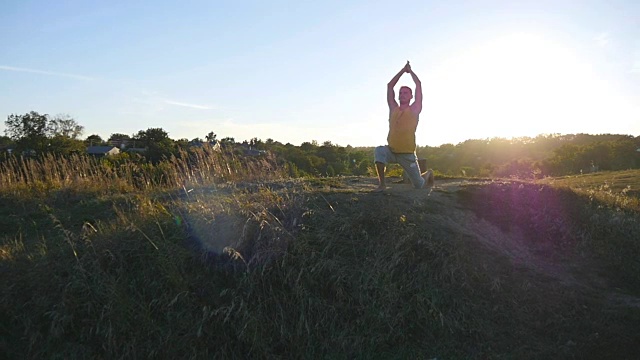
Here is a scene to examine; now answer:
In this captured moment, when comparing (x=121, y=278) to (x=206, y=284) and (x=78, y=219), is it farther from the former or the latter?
(x=78, y=219)

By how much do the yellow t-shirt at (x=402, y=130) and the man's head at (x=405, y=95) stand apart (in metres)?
0.14

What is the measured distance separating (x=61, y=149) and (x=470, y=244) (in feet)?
163

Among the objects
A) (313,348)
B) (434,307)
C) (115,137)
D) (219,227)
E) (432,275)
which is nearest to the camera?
(313,348)

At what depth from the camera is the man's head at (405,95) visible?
6996 mm

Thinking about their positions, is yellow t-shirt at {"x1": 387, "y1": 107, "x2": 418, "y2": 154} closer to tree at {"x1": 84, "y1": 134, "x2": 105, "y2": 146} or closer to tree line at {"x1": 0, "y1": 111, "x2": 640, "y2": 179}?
tree line at {"x1": 0, "y1": 111, "x2": 640, "y2": 179}

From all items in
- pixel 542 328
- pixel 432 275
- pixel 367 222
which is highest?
pixel 367 222

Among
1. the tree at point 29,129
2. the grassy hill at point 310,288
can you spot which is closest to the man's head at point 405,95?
the grassy hill at point 310,288

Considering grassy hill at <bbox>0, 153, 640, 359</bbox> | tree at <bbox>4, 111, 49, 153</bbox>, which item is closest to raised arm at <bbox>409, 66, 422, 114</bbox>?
grassy hill at <bbox>0, 153, 640, 359</bbox>

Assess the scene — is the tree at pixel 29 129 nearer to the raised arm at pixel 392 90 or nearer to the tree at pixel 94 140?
the tree at pixel 94 140

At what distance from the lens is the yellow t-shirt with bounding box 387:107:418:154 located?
705 cm

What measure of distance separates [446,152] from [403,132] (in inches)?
1080

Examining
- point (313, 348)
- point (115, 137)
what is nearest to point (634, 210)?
point (313, 348)

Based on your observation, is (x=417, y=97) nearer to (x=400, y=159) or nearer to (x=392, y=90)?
(x=392, y=90)

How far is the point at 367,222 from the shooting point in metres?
5.34
